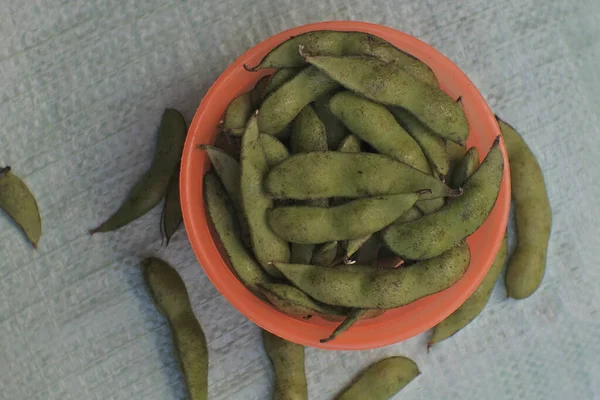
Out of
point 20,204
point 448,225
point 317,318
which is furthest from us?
point 20,204

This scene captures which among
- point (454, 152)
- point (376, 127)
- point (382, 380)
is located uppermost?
point (376, 127)

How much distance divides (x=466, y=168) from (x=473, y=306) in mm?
329

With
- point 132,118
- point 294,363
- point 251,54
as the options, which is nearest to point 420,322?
point 294,363

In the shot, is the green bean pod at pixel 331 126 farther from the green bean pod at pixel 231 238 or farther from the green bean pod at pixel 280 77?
the green bean pod at pixel 231 238

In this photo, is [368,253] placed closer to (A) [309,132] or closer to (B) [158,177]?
(A) [309,132]

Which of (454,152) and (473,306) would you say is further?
(473,306)

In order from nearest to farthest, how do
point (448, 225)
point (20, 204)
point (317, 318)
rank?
point (448, 225) < point (317, 318) < point (20, 204)

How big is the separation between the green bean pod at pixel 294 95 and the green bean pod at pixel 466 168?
24 centimetres

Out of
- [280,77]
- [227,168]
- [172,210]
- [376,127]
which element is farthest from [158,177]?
[376,127]

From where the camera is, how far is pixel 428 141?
0.94 m

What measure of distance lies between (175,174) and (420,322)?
52 centimetres

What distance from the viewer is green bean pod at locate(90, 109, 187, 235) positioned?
108cm

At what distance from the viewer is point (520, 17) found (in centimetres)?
121

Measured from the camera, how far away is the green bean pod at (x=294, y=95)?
0.91 meters
